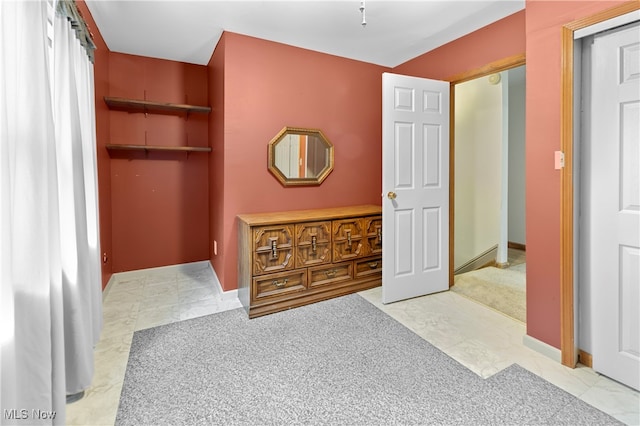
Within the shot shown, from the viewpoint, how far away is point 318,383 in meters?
1.77

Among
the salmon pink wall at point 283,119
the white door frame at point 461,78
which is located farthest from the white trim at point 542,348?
the salmon pink wall at point 283,119

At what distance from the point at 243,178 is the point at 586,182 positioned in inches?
105

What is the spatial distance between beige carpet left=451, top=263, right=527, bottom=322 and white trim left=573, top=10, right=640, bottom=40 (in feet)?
6.88

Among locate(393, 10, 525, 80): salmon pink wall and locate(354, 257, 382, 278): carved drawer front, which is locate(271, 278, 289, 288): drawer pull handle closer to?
locate(354, 257, 382, 278): carved drawer front

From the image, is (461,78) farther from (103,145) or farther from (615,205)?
(103,145)

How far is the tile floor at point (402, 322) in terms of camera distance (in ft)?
5.34

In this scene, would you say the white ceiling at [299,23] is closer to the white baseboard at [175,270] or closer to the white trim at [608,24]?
the white trim at [608,24]

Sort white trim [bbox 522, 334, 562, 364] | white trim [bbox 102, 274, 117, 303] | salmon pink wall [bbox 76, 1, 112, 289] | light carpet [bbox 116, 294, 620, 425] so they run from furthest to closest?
white trim [bbox 102, 274, 117, 303]
salmon pink wall [bbox 76, 1, 112, 289]
white trim [bbox 522, 334, 562, 364]
light carpet [bbox 116, 294, 620, 425]

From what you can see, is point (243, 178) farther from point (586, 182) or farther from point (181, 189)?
point (586, 182)

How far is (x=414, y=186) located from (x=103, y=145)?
10.4 ft

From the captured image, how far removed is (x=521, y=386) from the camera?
1.73 metres

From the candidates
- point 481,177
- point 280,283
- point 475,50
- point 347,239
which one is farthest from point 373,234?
point 475,50

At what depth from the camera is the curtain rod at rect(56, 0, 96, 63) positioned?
1.69 meters

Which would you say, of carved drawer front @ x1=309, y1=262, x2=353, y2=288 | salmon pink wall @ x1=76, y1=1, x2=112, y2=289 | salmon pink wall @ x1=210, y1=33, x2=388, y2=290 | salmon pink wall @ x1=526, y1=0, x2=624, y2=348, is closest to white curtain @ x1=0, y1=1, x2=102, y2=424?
salmon pink wall @ x1=210, y1=33, x2=388, y2=290
